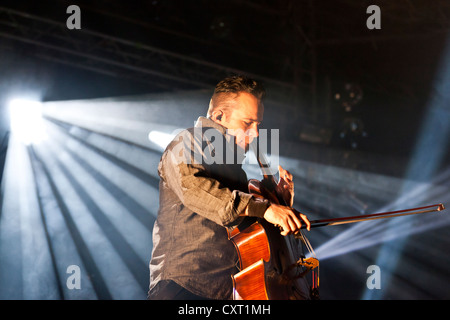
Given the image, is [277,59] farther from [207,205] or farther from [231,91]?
[207,205]

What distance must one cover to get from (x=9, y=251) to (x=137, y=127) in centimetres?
261

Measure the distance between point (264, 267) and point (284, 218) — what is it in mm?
230

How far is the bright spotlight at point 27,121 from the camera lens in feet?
17.5

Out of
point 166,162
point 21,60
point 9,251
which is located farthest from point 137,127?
point 166,162

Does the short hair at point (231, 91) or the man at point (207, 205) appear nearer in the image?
the man at point (207, 205)

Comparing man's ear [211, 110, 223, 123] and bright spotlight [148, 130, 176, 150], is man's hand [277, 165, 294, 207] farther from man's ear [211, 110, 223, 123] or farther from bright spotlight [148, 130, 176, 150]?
bright spotlight [148, 130, 176, 150]

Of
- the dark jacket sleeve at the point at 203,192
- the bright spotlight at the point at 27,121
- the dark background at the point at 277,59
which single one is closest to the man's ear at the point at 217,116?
the dark jacket sleeve at the point at 203,192

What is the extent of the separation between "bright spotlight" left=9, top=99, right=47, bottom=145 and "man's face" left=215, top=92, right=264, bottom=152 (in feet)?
15.2

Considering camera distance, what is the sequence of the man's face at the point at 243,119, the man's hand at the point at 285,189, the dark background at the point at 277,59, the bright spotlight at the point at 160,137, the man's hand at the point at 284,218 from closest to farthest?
the man's hand at the point at 284,218
the man's face at the point at 243,119
the man's hand at the point at 285,189
the dark background at the point at 277,59
the bright spotlight at the point at 160,137

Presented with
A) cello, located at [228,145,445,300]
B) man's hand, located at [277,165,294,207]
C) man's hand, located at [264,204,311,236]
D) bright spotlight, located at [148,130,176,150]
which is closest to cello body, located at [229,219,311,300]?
cello, located at [228,145,445,300]

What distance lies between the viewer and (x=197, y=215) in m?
1.71

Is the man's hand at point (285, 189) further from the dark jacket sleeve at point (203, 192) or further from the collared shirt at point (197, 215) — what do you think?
the dark jacket sleeve at point (203, 192)

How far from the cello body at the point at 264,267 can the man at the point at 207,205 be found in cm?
10

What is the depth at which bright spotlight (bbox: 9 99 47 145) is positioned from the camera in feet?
17.5
